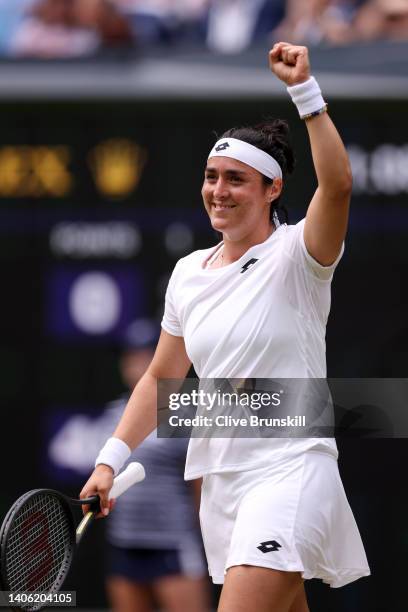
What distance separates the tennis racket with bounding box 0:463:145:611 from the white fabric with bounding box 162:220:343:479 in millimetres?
358

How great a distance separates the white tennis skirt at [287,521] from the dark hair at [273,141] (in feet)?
2.58

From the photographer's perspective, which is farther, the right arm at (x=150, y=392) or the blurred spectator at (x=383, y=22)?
the blurred spectator at (x=383, y=22)

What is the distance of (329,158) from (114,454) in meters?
1.12

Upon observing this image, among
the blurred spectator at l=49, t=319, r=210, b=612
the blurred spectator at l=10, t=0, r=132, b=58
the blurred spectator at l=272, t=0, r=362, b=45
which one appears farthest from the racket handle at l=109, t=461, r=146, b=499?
the blurred spectator at l=272, t=0, r=362, b=45

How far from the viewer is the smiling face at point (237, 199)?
12.6 feet

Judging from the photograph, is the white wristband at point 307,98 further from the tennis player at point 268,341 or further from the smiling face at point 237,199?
the smiling face at point 237,199

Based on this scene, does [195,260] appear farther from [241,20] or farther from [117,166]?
[241,20]


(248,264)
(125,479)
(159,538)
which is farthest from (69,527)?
(159,538)

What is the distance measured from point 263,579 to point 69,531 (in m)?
0.68

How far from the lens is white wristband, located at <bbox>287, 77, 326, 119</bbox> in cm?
355

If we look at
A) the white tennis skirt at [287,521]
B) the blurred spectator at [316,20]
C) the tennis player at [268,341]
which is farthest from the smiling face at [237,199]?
the blurred spectator at [316,20]

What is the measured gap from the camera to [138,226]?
679 centimetres

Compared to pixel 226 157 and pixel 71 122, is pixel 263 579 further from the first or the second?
pixel 71 122

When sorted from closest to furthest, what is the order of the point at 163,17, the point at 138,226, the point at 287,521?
the point at 287,521
the point at 138,226
the point at 163,17
